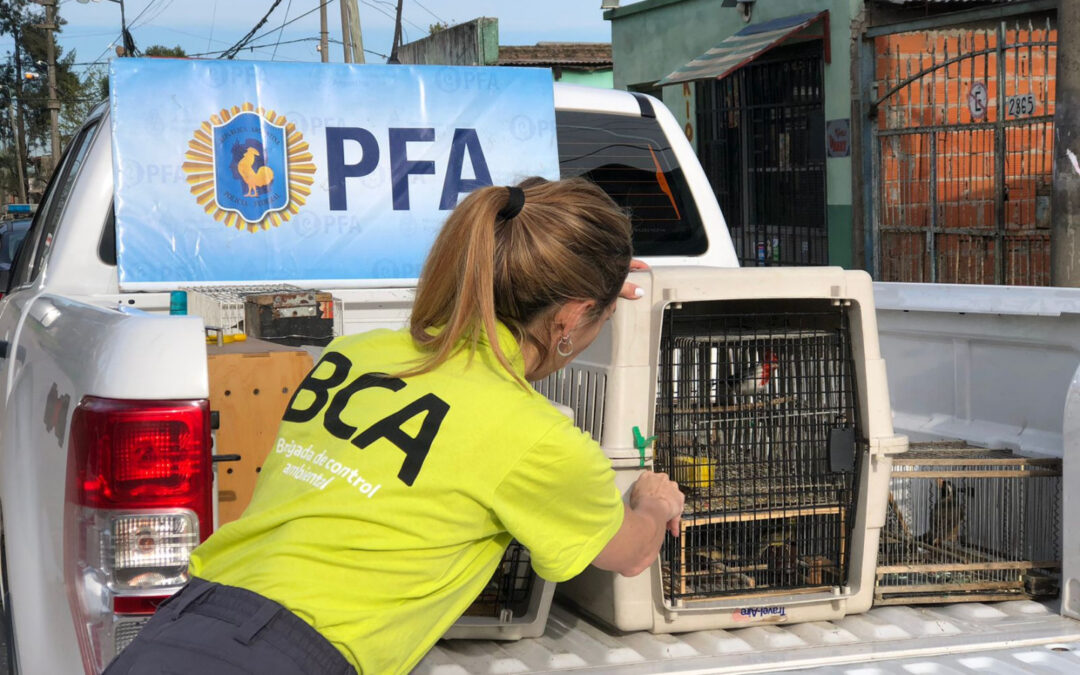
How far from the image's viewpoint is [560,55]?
2555cm

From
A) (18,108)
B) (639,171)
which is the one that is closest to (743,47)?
(639,171)

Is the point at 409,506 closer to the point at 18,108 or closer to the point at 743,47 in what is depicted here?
the point at 743,47

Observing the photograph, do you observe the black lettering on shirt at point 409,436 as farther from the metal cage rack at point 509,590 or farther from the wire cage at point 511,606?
the metal cage rack at point 509,590

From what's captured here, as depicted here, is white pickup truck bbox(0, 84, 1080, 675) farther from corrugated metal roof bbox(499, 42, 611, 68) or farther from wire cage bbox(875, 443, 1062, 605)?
corrugated metal roof bbox(499, 42, 611, 68)

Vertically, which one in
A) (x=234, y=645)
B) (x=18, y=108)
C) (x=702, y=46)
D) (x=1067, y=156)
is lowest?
(x=234, y=645)

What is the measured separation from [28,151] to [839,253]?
67.4 meters

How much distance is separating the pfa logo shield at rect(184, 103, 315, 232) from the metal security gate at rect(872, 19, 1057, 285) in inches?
299

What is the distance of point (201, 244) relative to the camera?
4281mm

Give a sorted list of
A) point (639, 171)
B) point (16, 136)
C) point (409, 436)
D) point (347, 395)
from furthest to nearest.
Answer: point (16, 136) → point (639, 171) → point (347, 395) → point (409, 436)

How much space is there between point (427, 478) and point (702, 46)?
15082 mm

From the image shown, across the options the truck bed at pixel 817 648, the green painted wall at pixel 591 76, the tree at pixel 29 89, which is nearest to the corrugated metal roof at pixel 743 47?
the truck bed at pixel 817 648

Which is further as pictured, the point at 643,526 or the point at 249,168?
the point at 249,168

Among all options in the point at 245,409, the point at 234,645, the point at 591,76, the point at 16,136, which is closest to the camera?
the point at 234,645

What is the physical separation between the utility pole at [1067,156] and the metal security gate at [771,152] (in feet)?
15.9
